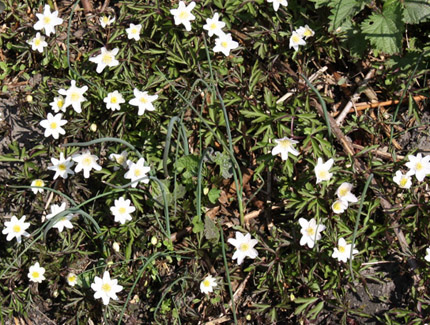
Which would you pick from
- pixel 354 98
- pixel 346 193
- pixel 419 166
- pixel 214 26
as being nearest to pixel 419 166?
pixel 419 166

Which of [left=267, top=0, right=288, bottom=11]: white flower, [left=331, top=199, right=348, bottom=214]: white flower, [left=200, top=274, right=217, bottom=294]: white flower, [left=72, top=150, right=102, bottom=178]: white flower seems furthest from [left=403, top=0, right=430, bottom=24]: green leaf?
[left=72, top=150, right=102, bottom=178]: white flower

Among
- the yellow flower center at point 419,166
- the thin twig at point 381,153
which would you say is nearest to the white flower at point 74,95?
the thin twig at point 381,153

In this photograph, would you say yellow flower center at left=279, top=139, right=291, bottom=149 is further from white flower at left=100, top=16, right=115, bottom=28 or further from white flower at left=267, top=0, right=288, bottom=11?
white flower at left=100, top=16, right=115, bottom=28

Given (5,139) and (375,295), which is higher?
(5,139)

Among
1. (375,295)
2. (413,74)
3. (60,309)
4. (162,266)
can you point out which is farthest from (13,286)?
(413,74)

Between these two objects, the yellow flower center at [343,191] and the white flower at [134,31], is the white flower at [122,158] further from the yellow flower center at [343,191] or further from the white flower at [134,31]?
the yellow flower center at [343,191]

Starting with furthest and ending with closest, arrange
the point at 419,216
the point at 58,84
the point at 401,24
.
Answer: the point at 58,84 < the point at 401,24 < the point at 419,216

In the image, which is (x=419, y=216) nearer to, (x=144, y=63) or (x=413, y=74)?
(x=413, y=74)
